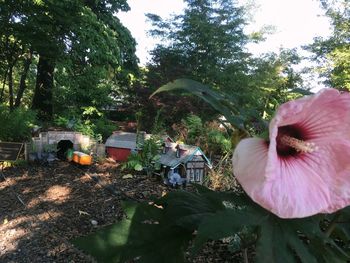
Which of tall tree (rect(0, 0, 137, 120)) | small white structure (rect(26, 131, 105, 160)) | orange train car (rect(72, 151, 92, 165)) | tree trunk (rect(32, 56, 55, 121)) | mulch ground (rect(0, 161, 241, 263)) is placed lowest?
mulch ground (rect(0, 161, 241, 263))

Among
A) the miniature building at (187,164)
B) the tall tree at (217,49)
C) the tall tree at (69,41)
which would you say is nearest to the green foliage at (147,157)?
the miniature building at (187,164)

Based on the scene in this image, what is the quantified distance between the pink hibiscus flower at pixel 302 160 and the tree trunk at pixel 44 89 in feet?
37.2

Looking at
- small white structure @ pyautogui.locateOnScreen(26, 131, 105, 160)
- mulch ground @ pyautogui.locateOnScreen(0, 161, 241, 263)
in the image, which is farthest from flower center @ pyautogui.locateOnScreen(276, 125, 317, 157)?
small white structure @ pyautogui.locateOnScreen(26, 131, 105, 160)

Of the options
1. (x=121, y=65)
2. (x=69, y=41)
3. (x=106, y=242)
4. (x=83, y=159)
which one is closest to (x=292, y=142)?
(x=106, y=242)

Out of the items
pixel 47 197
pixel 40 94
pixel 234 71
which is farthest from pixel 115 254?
pixel 234 71

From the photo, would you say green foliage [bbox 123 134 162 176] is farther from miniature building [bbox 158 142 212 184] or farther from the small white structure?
the small white structure

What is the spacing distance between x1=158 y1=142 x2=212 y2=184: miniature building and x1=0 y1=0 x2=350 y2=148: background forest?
1.25 meters

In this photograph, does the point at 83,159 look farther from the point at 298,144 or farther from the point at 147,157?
the point at 298,144

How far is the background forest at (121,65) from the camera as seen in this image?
8711mm

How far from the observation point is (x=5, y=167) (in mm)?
5824

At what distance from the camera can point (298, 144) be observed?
1.83ft

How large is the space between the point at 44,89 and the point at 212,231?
11.7 meters

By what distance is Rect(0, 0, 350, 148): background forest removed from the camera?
28.6 feet

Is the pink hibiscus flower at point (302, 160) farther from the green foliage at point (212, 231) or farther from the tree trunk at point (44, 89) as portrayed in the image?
the tree trunk at point (44, 89)
